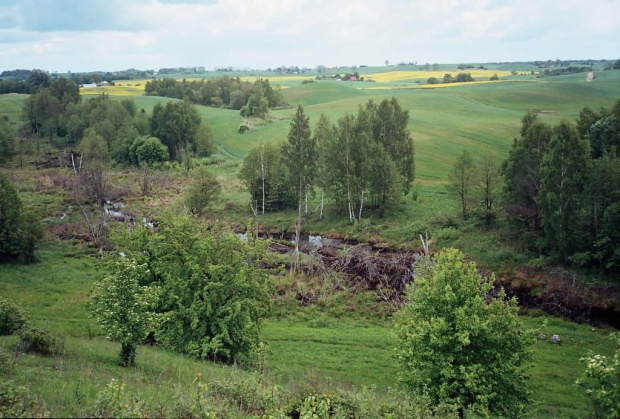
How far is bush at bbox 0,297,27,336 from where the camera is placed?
2377 centimetres

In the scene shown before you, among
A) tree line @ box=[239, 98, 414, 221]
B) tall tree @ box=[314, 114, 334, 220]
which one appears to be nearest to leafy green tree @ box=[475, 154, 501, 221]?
tree line @ box=[239, 98, 414, 221]

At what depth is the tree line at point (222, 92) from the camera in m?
151

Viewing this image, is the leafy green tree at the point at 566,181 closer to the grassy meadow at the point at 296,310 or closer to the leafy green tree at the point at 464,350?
the grassy meadow at the point at 296,310

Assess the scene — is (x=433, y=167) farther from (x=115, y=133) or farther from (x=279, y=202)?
(x=115, y=133)

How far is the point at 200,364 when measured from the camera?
2316 cm

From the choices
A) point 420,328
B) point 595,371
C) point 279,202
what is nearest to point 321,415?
point 420,328

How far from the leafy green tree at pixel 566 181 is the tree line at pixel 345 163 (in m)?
20.2

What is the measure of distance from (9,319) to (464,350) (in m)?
22.7

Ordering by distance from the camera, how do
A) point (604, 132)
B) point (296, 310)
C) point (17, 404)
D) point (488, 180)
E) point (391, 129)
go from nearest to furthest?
point (17, 404), point (296, 310), point (488, 180), point (604, 132), point (391, 129)

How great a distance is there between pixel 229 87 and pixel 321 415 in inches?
6171

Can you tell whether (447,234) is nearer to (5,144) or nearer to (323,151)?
(323,151)

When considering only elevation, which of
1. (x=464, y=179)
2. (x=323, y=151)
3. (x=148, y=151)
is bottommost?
(x=464, y=179)

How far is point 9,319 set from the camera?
23953mm

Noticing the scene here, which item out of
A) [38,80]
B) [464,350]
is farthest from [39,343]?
[38,80]
